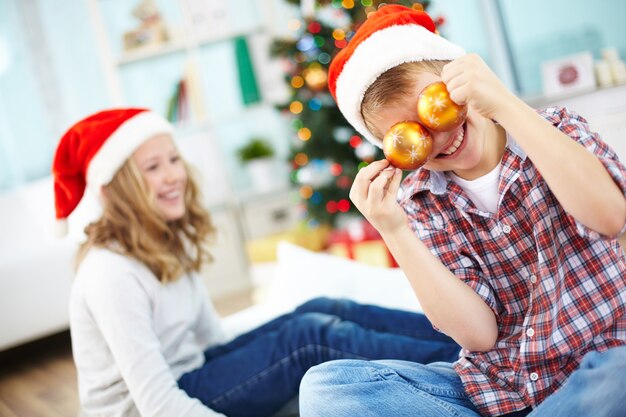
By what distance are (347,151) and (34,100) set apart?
2.42m

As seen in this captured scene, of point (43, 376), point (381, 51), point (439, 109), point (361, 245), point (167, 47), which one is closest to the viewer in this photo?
point (439, 109)

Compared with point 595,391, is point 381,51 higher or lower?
higher

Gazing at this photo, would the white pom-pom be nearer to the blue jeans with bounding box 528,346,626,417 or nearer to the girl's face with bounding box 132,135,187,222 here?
the girl's face with bounding box 132,135,187,222

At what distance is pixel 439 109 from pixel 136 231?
3.20ft

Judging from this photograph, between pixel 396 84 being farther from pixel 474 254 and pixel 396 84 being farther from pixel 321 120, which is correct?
pixel 321 120

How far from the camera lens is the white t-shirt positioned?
117cm

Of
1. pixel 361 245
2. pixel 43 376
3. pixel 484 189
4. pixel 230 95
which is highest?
pixel 230 95

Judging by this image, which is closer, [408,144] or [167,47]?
[408,144]

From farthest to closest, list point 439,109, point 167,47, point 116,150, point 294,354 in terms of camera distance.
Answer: point 167,47 < point 116,150 < point 294,354 < point 439,109

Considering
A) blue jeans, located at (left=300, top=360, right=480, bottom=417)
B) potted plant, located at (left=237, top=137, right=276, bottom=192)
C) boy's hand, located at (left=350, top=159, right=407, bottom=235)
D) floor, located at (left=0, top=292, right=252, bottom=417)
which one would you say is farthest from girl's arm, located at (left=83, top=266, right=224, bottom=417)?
potted plant, located at (left=237, top=137, right=276, bottom=192)

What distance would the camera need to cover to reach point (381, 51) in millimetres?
1147

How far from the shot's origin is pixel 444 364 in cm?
132

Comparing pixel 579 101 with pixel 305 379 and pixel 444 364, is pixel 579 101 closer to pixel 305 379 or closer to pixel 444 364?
pixel 444 364

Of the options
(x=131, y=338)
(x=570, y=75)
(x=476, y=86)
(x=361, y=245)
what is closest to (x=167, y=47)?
(x=361, y=245)
